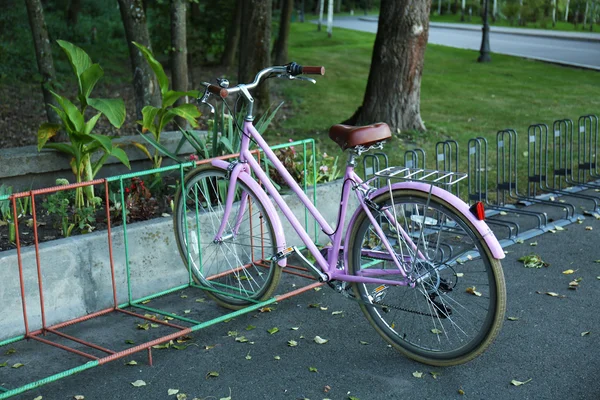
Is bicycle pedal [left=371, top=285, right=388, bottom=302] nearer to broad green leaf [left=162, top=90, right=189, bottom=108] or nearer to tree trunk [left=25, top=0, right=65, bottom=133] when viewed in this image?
broad green leaf [left=162, top=90, right=189, bottom=108]

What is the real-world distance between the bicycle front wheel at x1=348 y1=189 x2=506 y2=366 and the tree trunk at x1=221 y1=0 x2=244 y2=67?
51.7ft

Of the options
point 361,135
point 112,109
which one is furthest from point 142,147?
point 361,135

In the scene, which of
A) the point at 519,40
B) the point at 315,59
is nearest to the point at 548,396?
the point at 315,59

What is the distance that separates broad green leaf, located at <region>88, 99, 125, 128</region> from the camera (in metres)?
6.21

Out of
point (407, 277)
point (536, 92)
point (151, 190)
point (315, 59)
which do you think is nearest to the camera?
point (407, 277)

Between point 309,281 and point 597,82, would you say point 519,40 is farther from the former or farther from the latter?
point 309,281

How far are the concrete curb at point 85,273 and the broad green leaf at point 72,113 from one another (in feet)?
3.52

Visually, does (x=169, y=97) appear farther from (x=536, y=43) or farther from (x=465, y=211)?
(x=536, y=43)

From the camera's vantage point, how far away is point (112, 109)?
6.28 m

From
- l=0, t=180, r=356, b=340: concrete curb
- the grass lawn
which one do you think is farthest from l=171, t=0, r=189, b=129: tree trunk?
l=0, t=180, r=356, b=340: concrete curb

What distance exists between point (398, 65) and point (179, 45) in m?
3.10

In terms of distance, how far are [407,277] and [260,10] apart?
923cm

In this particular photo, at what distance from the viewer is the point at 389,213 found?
15.9ft

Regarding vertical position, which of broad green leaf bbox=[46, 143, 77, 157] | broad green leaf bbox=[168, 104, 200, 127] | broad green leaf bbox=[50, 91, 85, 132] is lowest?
broad green leaf bbox=[46, 143, 77, 157]
